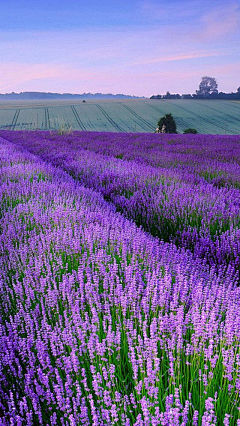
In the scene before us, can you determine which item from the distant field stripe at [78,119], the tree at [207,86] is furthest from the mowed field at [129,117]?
the tree at [207,86]

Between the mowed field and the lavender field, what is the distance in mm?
31662

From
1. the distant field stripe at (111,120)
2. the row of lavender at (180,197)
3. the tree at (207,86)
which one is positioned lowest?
the row of lavender at (180,197)

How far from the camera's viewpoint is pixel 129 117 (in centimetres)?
4441

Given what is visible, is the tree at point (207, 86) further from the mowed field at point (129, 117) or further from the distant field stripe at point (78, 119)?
the distant field stripe at point (78, 119)

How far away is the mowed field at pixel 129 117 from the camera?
38.1m

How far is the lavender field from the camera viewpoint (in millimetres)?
1343

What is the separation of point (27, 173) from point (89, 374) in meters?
4.84

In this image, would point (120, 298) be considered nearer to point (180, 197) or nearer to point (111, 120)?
point (180, 197)

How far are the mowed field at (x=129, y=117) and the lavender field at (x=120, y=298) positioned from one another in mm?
31662

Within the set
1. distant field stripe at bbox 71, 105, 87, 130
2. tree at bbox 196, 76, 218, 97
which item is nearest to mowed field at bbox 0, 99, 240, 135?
distant field stripe at bbox 71, 105, 87, 130

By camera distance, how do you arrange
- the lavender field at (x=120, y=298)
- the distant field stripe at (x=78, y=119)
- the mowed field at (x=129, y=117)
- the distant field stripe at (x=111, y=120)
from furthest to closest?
the distant field stripe at (x=78, y=119) < the mowed field at (x=129, y=117) < the distant field stripe at (x=111, y=120) < the lavender field at (x=120, y=298)

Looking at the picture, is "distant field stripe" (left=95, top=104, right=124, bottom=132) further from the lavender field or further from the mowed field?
the lavender field

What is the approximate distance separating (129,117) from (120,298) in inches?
1741

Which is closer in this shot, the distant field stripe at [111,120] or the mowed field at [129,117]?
the distant field stripe at [111,120]
